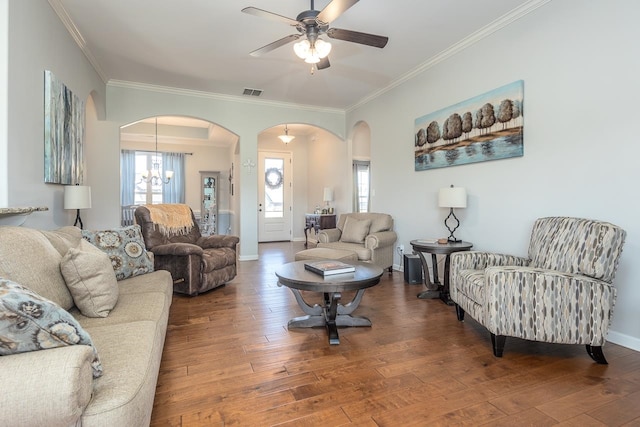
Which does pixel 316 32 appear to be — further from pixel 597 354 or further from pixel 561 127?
pixel 597 354

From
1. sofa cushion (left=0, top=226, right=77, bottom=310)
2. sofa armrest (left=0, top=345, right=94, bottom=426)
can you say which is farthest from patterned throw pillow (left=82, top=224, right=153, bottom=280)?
sofa armrest (left=0, top=345, right=94, bottom=426)

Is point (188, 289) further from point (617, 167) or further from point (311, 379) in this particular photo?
point (617, 167)

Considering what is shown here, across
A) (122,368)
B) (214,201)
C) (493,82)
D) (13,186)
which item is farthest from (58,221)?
(214,201)

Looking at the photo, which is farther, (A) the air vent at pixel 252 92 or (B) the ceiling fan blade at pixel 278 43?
(A) the air vent at pixel 252 92

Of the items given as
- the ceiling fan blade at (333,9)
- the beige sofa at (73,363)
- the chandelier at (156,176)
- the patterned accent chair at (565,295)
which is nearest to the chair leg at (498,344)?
the patterned accent chair at (565,295)

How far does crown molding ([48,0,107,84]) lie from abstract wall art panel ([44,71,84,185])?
0.62 metres

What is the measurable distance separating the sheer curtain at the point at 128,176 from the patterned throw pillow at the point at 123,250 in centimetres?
643

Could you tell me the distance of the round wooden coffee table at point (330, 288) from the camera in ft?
8.04

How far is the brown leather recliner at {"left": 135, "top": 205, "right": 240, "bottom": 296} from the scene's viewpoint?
3602 millimetres

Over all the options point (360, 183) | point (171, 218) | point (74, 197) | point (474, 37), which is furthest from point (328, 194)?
point (74, 197)

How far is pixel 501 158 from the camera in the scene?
11.0ft

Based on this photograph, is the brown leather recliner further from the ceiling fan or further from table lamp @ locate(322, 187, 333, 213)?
table lamp @ locate(322, 187, 333, 213)

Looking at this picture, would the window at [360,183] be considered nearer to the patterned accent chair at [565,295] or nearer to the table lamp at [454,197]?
the table lamp at [454,197]

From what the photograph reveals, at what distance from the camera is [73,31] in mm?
3432
